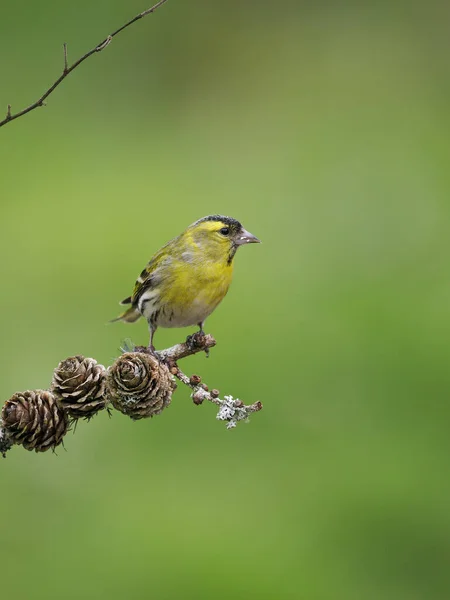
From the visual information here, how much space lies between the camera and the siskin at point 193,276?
6.32ft

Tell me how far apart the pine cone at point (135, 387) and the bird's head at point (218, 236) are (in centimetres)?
75

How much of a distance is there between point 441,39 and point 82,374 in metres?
6.62

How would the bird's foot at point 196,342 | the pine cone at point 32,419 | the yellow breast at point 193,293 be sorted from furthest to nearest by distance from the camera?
the yellow breast at point 193,293, the bird's foot at point 196,342, the pine cone at point 32,419

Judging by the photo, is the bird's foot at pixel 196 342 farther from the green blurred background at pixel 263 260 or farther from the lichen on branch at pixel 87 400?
the green blurred background at pixel 263 260

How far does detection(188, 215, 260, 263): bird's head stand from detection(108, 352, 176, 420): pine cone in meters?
0.75

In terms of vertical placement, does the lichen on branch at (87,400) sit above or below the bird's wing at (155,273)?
below

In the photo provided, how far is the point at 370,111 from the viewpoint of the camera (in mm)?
6621

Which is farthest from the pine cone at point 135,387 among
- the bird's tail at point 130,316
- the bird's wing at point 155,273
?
the bird's tail at point 130,316

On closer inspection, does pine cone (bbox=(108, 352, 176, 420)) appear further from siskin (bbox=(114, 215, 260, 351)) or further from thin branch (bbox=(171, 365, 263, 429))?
siskin (bbox=(114, 215, 260, 351))

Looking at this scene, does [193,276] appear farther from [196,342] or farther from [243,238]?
[196,342]

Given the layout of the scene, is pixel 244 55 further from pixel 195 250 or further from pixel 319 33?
pixel 195 250

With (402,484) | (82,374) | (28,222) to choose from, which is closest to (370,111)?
(28,222)

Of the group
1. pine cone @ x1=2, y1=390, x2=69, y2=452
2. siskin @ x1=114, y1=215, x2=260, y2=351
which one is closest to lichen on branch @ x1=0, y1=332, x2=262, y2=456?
pine cone @ x1=2, y1=390, x2=69, y2=452

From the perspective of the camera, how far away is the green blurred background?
11.0 ft
